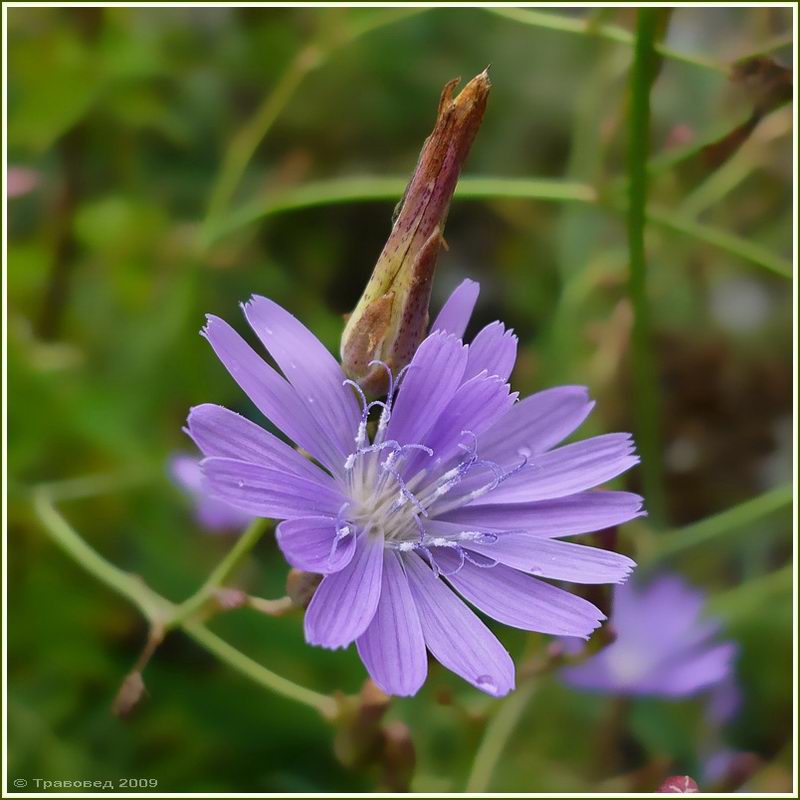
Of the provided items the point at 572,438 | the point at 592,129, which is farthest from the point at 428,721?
the point at 592,129

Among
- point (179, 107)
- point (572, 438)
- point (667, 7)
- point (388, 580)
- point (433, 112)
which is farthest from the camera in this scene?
point (433, 112)

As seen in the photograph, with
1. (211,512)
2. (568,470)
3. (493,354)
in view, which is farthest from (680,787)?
(211,512)

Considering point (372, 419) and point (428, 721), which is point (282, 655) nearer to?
point (428, 721)

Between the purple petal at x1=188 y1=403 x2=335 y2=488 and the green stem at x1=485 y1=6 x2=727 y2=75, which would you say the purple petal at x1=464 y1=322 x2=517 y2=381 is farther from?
the green stem at x1=485 y1=6 x2=727 y2=75

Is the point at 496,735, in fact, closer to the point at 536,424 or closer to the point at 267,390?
the point at 536,424

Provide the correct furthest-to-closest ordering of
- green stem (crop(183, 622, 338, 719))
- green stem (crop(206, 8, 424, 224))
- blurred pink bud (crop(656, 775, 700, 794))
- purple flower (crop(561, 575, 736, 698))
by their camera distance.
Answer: green stem (crop(206, 8, 424, 224))
purple flower (crop(561, 575, 736, 698))
green stem (crop(183, 622, 338, 719))
blurred pink bud (crop(656, 775, 700, 794))

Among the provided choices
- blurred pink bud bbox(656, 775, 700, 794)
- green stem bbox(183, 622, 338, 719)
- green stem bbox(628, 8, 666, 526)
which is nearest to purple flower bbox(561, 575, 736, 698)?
green stem bbox(628, 8, 666, 526)
